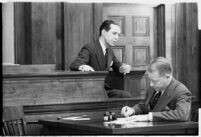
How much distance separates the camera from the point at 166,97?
4.60 m

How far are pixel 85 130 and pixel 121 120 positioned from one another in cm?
37

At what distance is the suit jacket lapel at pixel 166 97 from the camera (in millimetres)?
4578

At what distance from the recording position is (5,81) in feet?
16.0

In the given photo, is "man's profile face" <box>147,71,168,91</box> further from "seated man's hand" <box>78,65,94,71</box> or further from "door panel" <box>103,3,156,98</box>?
"door panel" <box>103,3,156,98</box>

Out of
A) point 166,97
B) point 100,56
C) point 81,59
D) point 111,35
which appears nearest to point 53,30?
point 111,35

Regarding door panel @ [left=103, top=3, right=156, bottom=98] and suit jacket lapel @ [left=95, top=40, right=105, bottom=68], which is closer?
suit jacket lapel @ [left=95, top=40, right=105, bottom=68]

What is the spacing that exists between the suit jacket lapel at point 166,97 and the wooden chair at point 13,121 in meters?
1.22

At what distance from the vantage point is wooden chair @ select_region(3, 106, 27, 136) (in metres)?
4.60

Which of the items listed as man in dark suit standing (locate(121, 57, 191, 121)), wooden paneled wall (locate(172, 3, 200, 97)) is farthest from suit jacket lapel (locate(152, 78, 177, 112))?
wooden paneled wall (locate(172, 3, 200, 97))

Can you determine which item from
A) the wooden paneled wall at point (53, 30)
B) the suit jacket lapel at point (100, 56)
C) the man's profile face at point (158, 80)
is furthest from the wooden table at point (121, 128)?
the wooden paneled wall at point (53, 30)

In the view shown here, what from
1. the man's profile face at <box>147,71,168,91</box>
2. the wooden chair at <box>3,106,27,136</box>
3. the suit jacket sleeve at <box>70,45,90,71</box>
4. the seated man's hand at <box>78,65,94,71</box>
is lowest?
the wooden chair at <box>3,106,27,136</box>

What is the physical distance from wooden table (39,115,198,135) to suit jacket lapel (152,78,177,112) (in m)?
0.43

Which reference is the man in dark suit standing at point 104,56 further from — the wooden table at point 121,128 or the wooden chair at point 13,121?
the wooden table at point 121,128

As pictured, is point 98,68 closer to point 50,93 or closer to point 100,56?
point 100,56
